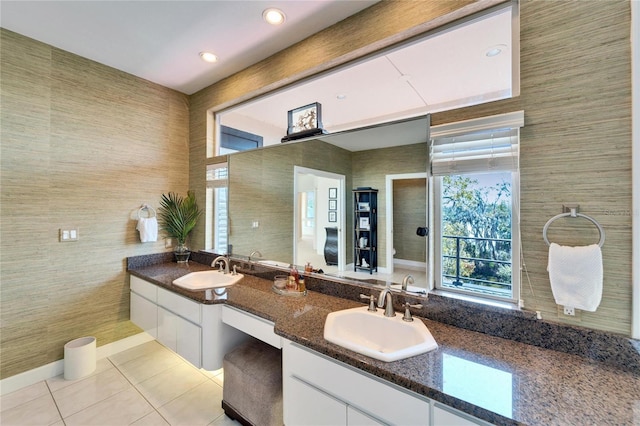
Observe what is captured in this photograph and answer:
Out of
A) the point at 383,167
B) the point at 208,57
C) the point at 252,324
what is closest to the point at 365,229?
the point at 383,167

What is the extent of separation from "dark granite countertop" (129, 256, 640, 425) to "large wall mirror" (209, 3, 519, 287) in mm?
500

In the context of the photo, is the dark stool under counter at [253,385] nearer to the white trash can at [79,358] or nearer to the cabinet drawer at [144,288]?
the cabinet drawer at [144,288]

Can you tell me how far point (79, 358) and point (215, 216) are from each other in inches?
64.8

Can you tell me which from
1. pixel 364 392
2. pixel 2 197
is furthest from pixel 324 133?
pixel 2 197

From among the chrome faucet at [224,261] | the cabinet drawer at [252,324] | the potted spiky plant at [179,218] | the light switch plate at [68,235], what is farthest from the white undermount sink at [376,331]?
the light switch plate at [68,235]

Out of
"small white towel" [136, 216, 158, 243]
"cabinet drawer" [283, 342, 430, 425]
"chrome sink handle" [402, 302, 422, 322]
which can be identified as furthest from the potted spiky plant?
"chrome sink handle" [402, 302, 422, 322]

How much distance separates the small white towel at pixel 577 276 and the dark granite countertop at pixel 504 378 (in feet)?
0.80

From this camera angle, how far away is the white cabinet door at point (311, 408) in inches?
44.1

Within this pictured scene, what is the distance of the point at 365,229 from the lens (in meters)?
1.84

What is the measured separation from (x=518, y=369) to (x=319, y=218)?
4.73 ft

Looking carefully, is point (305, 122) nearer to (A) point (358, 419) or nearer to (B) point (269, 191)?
(B) point (269, 191)

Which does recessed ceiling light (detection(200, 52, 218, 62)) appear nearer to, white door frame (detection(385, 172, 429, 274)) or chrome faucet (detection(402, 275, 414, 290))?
white door frame (detection(385, 172, 429, 274))

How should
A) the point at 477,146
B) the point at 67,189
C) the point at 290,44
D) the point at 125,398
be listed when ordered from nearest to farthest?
1. the point at 477,146
2. the point at 125,398
3. the point at 290,44
4. the point at 67,189

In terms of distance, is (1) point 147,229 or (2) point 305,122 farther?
(1) point 147,229
